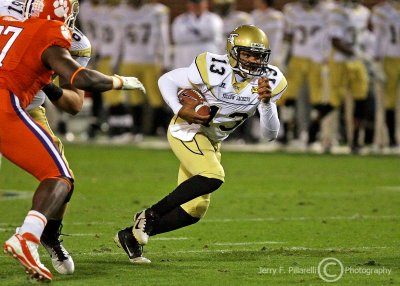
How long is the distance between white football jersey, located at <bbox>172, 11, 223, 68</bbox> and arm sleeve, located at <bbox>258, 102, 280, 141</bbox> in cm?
860

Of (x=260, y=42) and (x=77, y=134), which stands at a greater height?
(x=260, y=42)

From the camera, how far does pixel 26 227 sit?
5.56 metres

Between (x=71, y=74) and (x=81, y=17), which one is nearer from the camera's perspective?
(x=71, y=74)

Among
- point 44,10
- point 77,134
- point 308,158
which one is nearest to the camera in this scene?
point 44,10

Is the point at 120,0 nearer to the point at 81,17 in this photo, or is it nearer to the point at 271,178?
the point at 81,17

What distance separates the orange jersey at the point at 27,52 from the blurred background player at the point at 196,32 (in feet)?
31.1

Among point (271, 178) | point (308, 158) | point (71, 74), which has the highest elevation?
point (71, 74)

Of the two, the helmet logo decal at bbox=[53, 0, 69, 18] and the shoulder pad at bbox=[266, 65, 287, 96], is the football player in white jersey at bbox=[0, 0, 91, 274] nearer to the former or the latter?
the helmet logo decal at bbox=[53, 0, 69, 18]

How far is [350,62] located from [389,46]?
0.90 metres

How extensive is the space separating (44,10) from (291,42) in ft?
31.8

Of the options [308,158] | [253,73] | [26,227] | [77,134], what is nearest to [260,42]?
[253,73]

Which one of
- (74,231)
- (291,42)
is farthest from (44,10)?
(291,42)

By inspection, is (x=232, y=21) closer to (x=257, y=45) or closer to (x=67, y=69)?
(x=257, y=45)

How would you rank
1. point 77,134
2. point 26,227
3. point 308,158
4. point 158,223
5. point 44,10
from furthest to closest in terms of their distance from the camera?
point 77,134 → point 308,158 → point 158,223 → point 44,10 → point 26,227
